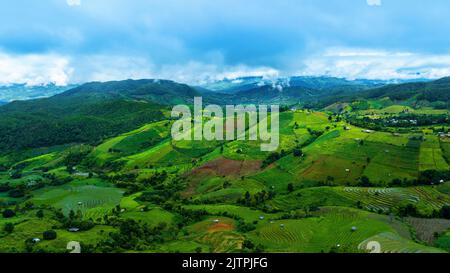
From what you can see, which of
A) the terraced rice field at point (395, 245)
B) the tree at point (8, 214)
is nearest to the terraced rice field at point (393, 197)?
the terraced rice field at point (395, 245)

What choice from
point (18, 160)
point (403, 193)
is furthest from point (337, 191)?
point (18, 160)

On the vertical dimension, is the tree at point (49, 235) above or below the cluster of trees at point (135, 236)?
above

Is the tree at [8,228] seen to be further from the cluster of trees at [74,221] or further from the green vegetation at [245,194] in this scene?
the cluster of trees at [74,221]

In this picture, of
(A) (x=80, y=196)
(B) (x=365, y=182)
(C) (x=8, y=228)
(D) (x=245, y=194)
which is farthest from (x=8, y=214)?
(B) (x=365, y=182)

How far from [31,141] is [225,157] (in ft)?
362

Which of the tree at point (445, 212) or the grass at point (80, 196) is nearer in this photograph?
the tree at point (445, 212)

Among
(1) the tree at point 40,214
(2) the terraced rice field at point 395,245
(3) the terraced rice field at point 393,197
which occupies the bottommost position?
(1) the tree at point 40,214

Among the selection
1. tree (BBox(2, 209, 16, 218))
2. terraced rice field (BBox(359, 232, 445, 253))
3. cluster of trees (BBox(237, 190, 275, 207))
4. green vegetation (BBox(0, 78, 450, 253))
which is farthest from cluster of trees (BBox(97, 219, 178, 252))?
terraced rice field (BBox(359, 232, 445, 253))

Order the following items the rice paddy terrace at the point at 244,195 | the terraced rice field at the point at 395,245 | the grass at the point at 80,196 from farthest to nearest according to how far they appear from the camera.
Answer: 1. the grass at the point at 80,196
2. the rice paddy terrace at the point at 244,195
3. the terraced rice field at the point at 395,245

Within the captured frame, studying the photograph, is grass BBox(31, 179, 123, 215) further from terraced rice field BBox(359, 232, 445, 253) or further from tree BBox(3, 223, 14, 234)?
terraced rice field BBox(359, 232, 445, 253)

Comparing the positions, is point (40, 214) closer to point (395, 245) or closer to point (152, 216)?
point (152, 216)

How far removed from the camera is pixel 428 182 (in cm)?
8281
